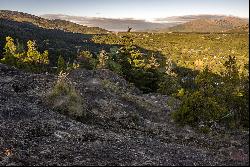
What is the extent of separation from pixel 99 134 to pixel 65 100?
633 centimetres

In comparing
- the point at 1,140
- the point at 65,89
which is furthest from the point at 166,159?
the point at 65,89

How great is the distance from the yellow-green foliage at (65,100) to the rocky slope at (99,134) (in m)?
0.63

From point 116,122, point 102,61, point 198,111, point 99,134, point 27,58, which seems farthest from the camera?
point 27,58

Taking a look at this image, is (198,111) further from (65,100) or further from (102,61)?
(102,61)

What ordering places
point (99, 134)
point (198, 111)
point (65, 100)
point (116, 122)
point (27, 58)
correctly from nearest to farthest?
point (99, 134) → point (116, 122) → point (65, 100) → point (198, 111) → point (27, 58)

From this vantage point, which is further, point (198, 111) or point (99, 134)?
point (198, 111)

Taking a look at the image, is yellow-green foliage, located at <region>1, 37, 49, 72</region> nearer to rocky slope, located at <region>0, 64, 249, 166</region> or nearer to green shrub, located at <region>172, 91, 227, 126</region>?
rocky slope, located at <region>0, 64, 249, 166</region>

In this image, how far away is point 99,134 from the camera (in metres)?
19.6

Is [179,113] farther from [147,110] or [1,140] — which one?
[1,140]

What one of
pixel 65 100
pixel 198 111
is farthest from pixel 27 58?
pixel 198 111

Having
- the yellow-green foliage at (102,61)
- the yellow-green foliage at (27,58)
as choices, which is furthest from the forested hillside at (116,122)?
the yellow-green foliage at (27,58)

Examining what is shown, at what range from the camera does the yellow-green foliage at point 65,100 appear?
24469 millimetres

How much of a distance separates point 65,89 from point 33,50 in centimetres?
7452

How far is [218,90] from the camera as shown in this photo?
1115 inches
